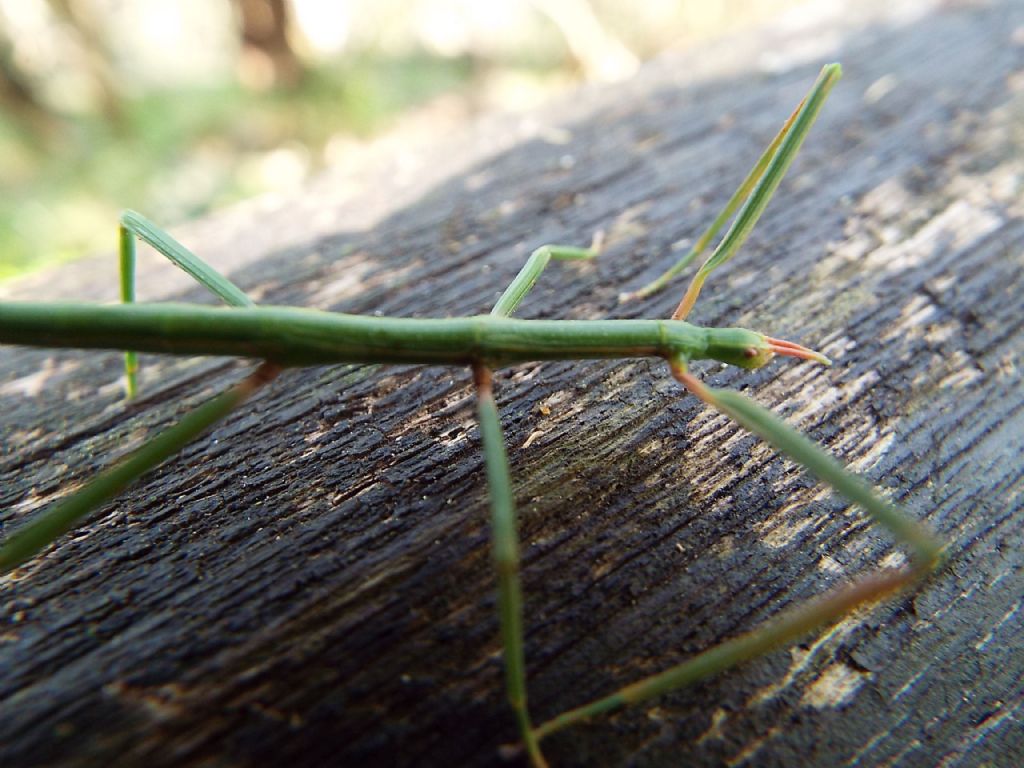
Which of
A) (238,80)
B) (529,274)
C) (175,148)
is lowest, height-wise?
(529,274)

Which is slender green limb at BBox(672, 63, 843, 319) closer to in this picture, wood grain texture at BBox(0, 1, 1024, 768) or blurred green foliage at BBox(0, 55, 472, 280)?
wood grain texture at BBox(0, 1, 1024, 768)

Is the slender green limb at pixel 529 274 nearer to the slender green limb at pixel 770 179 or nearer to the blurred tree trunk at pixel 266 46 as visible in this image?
the slender green limb at pixel 770 179

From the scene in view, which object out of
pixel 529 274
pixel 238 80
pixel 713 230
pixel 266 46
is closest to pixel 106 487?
pixel 529 274

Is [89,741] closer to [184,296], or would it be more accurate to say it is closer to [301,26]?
Result: [184,296]

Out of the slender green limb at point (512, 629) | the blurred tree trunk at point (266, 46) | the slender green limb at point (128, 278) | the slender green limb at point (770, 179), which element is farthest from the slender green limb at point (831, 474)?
the blurred tree trunk at point (266, 46)

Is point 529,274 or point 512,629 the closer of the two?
point 512,629

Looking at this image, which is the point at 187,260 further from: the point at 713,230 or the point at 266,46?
the point at 266,46
